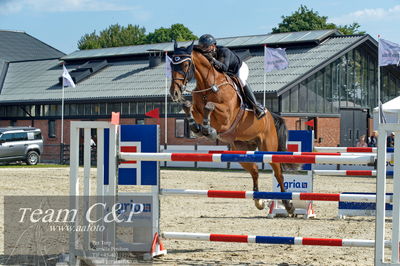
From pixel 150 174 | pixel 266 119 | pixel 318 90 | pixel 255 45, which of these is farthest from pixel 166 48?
pixel 150 174

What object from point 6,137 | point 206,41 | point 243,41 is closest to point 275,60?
point 6,137

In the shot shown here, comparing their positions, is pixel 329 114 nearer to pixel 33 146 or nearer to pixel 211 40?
pixel 33 146

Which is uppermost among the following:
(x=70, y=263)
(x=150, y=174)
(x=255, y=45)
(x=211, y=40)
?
(x=255, y=45)

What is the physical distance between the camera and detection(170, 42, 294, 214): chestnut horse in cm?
824

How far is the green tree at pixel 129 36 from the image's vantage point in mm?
75812

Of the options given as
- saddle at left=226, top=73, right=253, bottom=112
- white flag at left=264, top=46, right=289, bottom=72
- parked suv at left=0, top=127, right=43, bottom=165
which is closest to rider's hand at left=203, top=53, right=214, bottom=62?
saddle at left=226, top=73, right=253, bottom=112

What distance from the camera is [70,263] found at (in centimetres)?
616

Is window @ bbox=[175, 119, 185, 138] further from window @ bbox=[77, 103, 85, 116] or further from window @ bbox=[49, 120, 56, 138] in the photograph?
window @ bbox=[49, 120, 56, 138]

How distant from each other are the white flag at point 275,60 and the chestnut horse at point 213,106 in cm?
1698

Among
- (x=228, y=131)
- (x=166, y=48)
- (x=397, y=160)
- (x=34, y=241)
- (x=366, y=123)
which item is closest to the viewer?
(x=397, y=160)

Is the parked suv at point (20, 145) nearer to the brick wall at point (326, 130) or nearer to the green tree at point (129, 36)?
the brick wall at point (326, 130)

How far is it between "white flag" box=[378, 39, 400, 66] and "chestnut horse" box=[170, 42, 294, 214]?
49.1 feet

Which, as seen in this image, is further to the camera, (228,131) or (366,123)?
(366,123)

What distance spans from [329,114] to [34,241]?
2788 cm
